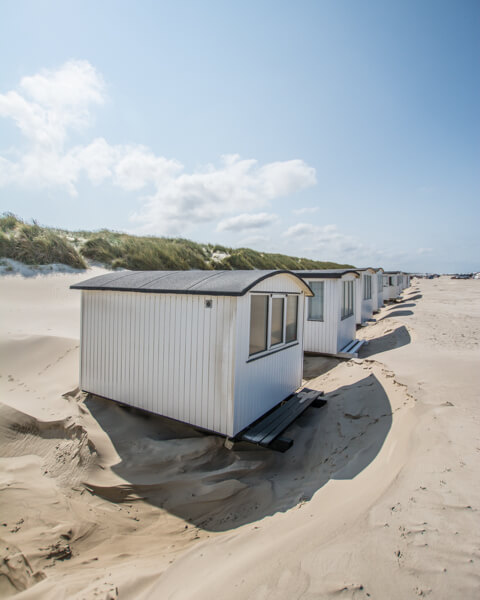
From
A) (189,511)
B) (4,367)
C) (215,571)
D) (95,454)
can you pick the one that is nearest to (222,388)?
(189,511)

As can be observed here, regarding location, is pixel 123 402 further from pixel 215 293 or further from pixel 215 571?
pixel 215 571

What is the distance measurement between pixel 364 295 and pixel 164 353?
14.5 metres

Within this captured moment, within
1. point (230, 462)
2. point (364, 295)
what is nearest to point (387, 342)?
point (364, 295)

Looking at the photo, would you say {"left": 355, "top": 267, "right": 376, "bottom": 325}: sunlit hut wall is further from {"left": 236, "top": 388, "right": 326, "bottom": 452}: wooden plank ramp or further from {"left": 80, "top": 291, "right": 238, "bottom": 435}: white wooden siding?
{"left": 80, "top": 291, "right": 238, "bottom": 435}: white wooden siding

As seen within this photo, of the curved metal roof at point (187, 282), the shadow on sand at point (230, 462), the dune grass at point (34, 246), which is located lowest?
the shadow on sand at point (230, 462)

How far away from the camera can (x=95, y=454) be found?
489 cm

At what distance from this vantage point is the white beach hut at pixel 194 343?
17.0 ft

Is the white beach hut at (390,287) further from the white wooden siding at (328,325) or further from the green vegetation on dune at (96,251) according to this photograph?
the white wooden siding at (328,325)

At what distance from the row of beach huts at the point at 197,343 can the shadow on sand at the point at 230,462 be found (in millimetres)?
366

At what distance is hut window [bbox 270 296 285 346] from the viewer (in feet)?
21.4

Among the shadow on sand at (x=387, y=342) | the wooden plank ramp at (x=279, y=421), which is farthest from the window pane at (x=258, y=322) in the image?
the shadow on sand at (x=387, y=342)

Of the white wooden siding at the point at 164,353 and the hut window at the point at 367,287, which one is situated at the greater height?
the hut window at the point at 367,287

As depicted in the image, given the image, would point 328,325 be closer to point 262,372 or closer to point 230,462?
point 262,372

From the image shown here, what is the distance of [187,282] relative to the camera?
568 centimetres
